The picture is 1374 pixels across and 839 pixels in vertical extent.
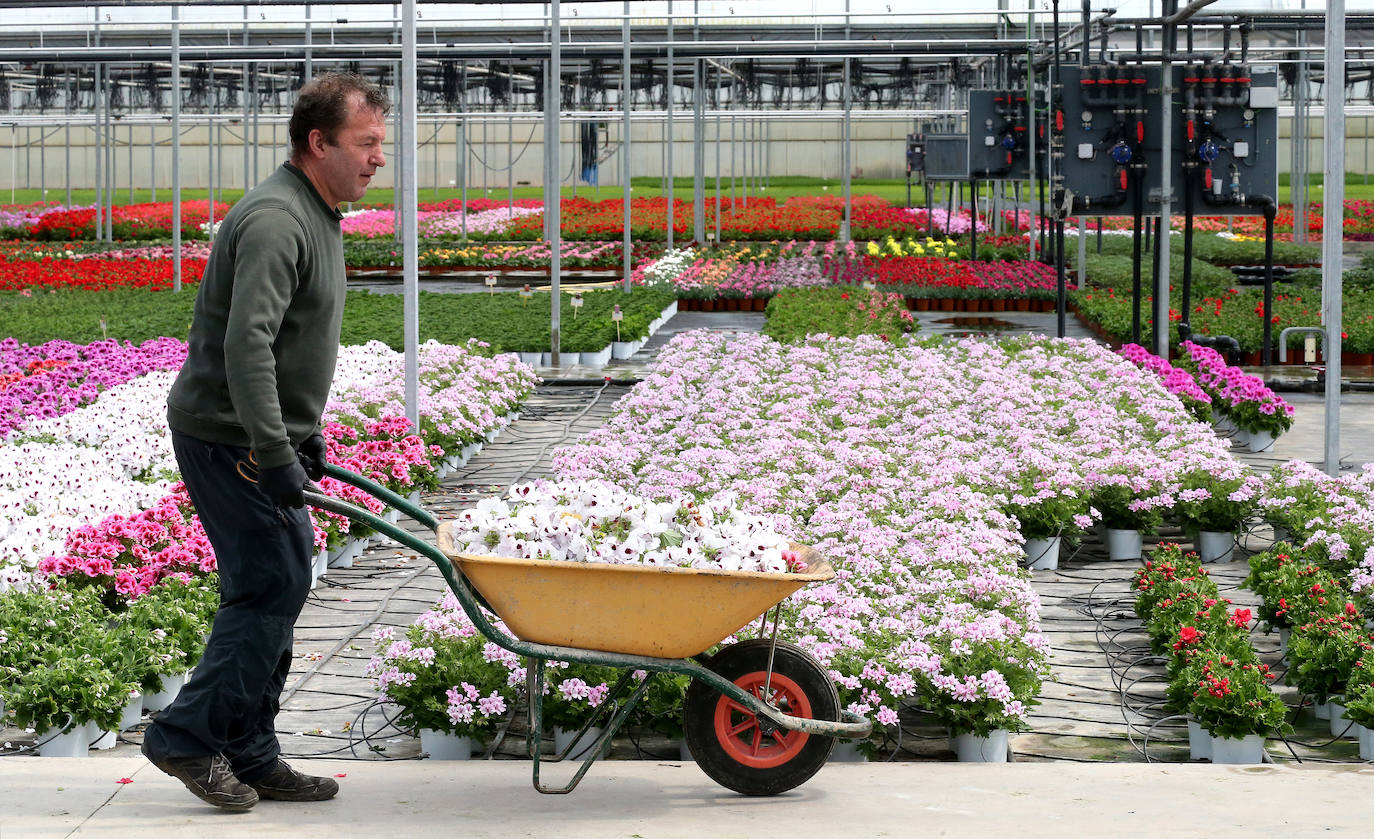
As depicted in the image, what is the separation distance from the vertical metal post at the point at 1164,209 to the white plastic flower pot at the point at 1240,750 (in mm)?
8187

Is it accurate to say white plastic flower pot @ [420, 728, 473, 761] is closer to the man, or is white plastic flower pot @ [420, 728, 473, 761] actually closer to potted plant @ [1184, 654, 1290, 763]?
the man

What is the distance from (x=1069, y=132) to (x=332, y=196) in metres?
9.96

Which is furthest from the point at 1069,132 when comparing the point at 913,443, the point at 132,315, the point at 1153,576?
the point at 132,315

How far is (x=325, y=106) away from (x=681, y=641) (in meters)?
1.45

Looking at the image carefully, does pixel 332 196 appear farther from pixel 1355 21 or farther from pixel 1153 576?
pixel 1355 21

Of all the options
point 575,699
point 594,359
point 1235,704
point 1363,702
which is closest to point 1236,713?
point 1235,704

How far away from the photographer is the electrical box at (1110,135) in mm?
12641

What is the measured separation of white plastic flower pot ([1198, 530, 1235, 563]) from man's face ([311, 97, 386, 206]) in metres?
4.68

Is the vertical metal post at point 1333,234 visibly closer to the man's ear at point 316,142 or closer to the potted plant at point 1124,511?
the potted plant at point 1124,511

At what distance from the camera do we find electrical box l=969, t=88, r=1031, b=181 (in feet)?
62.0

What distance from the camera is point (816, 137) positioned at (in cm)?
5172

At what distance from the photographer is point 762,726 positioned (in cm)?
384

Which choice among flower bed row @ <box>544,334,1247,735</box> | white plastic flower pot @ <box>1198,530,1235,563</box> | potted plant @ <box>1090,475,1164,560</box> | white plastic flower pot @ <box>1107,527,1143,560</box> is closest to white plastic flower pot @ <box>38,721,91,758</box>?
flower bed row @ <box>544,334,1247,735</box>

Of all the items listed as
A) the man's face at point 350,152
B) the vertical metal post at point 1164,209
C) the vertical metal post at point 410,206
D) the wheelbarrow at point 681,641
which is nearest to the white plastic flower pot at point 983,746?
the wheelbarrow at point 681,641
